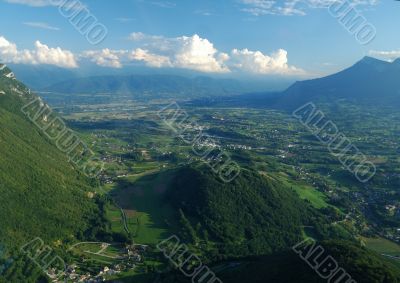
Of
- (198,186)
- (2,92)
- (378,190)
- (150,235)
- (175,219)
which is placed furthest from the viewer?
(2,92)

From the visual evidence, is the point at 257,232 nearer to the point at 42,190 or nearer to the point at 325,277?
the point at 325,277

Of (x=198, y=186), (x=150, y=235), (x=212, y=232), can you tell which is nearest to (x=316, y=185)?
(x=198, y=186)
